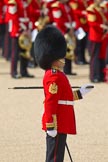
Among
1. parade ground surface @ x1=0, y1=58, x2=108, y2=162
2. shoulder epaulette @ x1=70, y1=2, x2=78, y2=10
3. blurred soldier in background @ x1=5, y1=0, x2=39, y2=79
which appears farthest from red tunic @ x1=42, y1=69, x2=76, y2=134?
shoulder epaulette @ x1=70, y1=2, x2=78, y2=10

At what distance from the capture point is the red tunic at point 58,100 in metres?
4.15

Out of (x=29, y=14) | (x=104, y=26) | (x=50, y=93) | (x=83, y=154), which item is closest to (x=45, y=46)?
(x=50, y=93)

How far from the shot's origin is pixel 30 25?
9516 mm

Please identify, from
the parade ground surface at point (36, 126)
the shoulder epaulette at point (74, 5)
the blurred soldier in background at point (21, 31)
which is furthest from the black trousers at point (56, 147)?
the shoulder epaulette at point (74, 5)

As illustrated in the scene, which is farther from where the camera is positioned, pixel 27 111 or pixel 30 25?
pixel 30 25

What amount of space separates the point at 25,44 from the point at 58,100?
5315 mm

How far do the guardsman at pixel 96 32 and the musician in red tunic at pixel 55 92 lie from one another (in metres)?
4.64

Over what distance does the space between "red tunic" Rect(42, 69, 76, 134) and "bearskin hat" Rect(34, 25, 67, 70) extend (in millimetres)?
89

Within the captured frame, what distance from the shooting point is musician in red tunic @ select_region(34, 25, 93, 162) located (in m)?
4.17

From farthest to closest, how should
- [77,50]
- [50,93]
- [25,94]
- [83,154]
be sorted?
[77,50] < [25,94] < [83,154] < [50,93]

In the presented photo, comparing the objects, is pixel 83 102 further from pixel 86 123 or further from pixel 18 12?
pixel 18 12

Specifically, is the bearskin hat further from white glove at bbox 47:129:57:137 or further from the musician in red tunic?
white glove at bbox 47:129:57:137

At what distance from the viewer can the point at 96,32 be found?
357 inches

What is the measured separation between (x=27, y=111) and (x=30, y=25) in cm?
264
